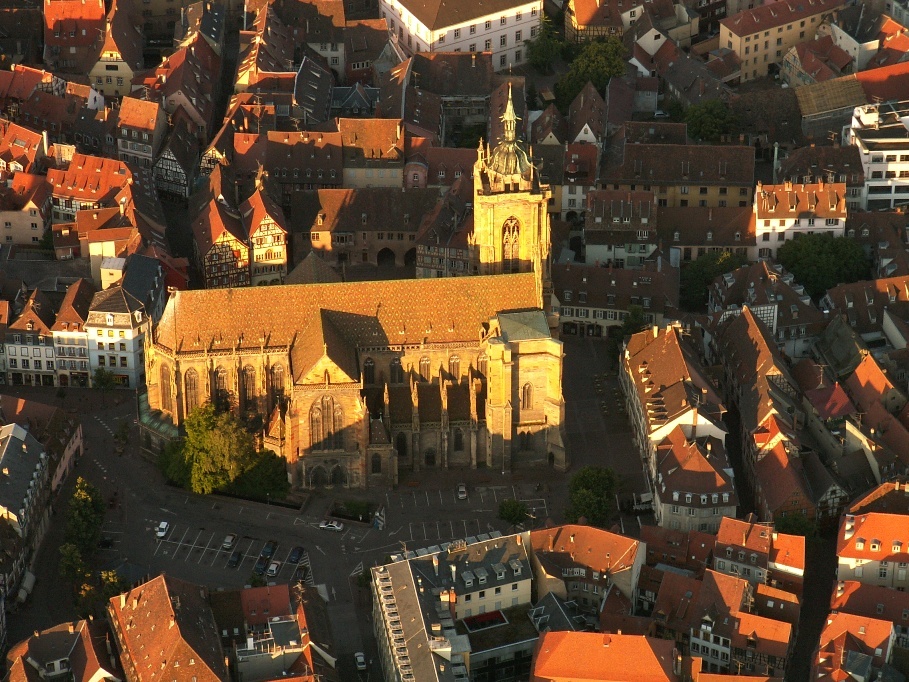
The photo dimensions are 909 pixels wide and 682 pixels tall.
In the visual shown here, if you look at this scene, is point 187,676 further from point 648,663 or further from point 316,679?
point 648,663

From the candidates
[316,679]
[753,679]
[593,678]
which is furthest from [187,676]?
[753,679]

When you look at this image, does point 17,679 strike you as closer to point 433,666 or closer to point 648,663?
point 433,666

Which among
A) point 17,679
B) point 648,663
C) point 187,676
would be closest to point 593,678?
point 648,663

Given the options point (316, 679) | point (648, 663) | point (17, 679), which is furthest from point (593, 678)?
point (17, 679)

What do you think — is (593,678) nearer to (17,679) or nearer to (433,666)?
(433,666)

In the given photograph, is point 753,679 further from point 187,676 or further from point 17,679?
point 17,679
